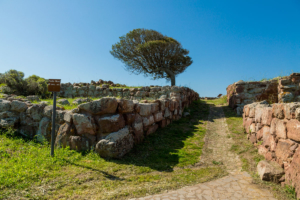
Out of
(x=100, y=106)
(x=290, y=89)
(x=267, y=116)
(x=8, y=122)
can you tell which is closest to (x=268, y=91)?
(x=290, y=89)

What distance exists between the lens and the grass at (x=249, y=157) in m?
3.66

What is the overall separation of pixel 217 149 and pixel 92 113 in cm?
432

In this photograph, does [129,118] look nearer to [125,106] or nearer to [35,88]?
[125,106]

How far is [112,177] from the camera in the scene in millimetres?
4281

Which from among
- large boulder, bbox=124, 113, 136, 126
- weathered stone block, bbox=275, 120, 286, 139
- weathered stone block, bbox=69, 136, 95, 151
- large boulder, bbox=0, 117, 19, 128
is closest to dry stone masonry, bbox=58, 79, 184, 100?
large boulder, bbox=124, 113, 136, 126

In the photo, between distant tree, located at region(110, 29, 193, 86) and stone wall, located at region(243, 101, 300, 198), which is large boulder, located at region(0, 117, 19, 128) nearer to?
stone wall, located at region(243, 101, 300, 198)

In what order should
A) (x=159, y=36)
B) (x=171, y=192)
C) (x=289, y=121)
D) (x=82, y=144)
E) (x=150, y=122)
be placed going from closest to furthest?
(x=171, y=192)
(x=289, y=121)
(x=82, y=144)
(x=150, y=122)
(x=159, y=36)

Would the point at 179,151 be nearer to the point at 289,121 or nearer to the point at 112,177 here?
the point at 112,177

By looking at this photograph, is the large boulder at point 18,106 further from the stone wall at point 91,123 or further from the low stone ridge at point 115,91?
the low stone ridge at point 115,91

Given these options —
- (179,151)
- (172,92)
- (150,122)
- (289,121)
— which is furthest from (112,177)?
(172,92)

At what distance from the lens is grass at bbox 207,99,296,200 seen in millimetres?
3662

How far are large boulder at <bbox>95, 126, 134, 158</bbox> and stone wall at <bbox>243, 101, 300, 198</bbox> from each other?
3910mm

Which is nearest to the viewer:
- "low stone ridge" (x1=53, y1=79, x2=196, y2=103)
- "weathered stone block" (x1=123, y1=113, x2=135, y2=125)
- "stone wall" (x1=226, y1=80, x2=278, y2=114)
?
"weathered stone block" (x1=123, y1=113, x2=135, y2=125)

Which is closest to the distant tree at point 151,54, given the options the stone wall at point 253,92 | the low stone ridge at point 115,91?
the low stone ridge at point 115,91
